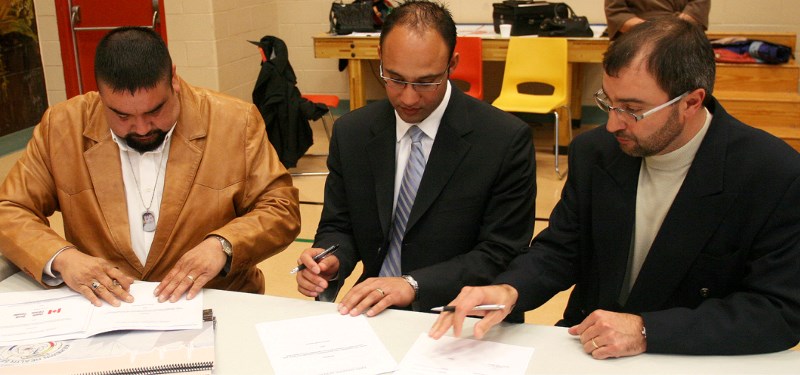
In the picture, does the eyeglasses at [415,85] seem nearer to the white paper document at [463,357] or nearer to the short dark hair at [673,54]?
the short dark hair at [673,54]

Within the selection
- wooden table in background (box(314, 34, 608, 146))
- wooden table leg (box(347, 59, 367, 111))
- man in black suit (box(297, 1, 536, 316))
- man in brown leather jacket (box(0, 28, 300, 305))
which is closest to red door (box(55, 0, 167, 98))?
wooden table in background (box(314, 34, 608, 146))

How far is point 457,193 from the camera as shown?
7.09 ft

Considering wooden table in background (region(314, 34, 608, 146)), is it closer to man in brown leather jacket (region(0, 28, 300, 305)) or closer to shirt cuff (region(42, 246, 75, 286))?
man in brown leather jacket (region(0, 28, 300, 305))

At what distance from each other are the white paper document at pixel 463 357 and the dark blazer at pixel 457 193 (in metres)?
0.44

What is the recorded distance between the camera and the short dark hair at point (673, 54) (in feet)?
5.52

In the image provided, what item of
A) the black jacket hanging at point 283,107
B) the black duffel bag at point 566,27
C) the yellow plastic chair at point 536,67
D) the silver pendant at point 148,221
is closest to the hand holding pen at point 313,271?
the silver pendant at point 148,221

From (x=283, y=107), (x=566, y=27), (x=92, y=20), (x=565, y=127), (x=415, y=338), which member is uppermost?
(x=92, y=20)

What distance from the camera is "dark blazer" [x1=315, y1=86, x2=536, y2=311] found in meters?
2.15

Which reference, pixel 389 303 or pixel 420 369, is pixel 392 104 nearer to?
pixel 389 303

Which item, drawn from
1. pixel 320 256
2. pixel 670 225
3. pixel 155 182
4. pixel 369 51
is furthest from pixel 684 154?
pixel 369 51

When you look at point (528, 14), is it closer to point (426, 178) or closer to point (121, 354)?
point (426, 178)

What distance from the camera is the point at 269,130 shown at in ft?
17.6

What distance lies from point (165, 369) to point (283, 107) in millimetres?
3868

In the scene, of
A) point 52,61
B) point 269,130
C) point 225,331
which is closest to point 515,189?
point 225,331
